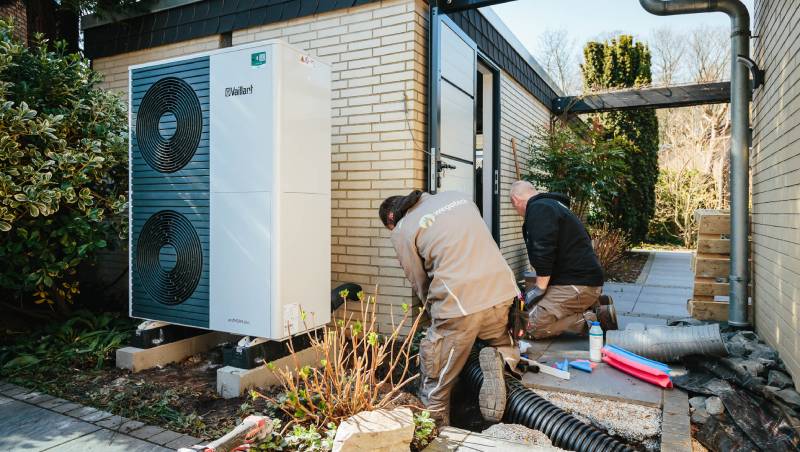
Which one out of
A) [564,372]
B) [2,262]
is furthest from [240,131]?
[564,372]

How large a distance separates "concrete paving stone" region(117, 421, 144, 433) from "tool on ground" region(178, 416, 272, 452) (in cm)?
79

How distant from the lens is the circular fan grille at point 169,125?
3.88 metres

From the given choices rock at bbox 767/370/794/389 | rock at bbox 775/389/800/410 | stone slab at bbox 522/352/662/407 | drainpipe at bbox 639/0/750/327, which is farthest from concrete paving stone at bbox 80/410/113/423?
drainpipe at bbox 639/0/750/327

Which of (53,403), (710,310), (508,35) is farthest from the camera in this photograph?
(508,35)

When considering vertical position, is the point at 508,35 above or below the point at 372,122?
above

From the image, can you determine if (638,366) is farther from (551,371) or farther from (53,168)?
(53,168)

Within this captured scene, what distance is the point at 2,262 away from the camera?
4.30 m

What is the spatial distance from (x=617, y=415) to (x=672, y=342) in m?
0.99

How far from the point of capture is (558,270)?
4527 mm

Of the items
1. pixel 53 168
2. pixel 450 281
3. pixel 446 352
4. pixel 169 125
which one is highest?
pixel 169 125

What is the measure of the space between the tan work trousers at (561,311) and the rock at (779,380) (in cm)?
145

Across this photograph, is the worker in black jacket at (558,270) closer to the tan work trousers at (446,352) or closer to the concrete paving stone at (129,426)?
the tan work trousers at (446,352)

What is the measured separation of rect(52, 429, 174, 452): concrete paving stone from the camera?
105 inches

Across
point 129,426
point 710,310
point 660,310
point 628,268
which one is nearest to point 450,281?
point 129,426
